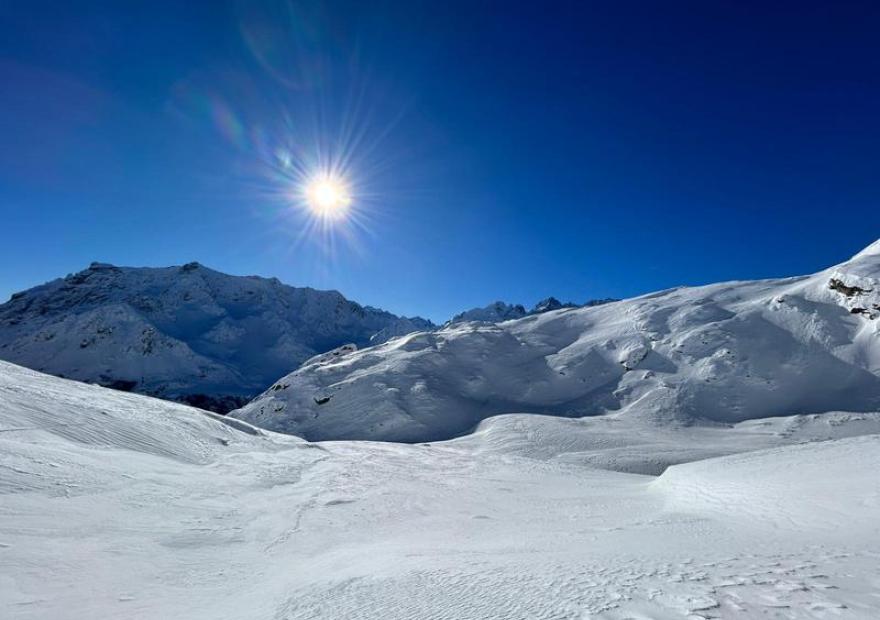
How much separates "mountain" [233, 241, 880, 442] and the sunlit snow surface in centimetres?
3461

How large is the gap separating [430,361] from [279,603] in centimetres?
6628

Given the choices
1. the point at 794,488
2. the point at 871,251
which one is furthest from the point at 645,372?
the point at 794,488

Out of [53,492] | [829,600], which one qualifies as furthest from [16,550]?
[829,600]

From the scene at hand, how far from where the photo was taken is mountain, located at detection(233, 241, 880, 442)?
1993 inches

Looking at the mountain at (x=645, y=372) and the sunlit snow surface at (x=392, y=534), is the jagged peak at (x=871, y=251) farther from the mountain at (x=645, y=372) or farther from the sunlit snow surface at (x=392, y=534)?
the sunlit snow surface at (x=392, y=534)

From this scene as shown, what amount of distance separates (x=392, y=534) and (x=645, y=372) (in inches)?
2293

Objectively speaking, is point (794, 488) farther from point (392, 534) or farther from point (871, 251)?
point (871, 251)

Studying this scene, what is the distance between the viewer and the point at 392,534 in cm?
1120

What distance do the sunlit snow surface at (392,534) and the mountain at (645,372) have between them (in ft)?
114

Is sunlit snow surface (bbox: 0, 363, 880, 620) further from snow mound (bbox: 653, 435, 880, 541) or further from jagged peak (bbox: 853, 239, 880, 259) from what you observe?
jagged peak (bbox: 853, 239, 880, 259)

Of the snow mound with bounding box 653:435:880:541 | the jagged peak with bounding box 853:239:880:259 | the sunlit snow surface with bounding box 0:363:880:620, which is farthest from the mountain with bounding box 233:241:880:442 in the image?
the sunlit snow surface with bounding box 0:363:880:620

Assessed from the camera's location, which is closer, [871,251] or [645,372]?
[645,372]

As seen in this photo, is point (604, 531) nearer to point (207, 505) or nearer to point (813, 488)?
point (813, 488)

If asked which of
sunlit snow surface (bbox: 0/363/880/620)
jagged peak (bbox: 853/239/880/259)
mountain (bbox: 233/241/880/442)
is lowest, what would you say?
sunlit snow surface (bbox: 0/363/880/620)
